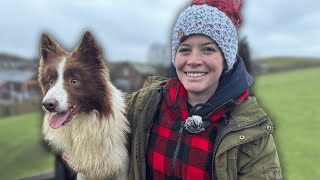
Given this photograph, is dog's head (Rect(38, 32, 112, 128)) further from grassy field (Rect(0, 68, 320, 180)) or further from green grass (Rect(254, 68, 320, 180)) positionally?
grassy field (Rect(0, 68, 320, 180))

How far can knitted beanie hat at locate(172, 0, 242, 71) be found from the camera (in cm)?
200

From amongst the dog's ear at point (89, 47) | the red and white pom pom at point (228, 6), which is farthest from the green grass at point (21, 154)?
the red and white pom pom at point (228, 6)

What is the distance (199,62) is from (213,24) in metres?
0.22

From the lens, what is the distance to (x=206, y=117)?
210cm

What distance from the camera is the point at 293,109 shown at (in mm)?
13109

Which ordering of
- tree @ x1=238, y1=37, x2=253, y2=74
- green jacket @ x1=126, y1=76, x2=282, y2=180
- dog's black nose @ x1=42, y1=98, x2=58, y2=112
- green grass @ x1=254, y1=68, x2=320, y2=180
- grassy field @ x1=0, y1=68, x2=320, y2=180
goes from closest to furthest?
1. green jacket @ x1=126, y1=76, x2=282, y2=180
2. dog's black nose @ x1=42, y1=98, x2=58, y2=112
3. tree @ x1=238, y1=37, x2=253, y2=74
4. green grass @ x1=254, y1=68, x2=320, y2=180
5. grassy field @ x1=0, y1=68, x2=320, y2=180

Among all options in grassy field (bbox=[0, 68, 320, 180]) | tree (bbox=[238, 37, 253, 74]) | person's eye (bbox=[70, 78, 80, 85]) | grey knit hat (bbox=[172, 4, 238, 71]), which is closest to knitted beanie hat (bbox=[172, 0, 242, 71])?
grey knit hat (bbox=[172, 4, 238, 71])

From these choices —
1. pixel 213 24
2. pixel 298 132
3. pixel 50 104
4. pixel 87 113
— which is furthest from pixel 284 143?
pixel 50 104

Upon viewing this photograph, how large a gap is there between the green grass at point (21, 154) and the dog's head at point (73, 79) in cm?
479

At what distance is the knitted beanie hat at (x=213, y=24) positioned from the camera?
2.00 m

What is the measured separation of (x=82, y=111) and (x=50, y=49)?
1.46ft

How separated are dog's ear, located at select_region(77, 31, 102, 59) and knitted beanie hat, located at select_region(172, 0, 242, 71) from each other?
1.65ft

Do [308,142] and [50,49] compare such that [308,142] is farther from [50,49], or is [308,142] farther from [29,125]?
[29,125]

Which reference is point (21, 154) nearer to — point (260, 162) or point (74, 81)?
point (74, 81)
